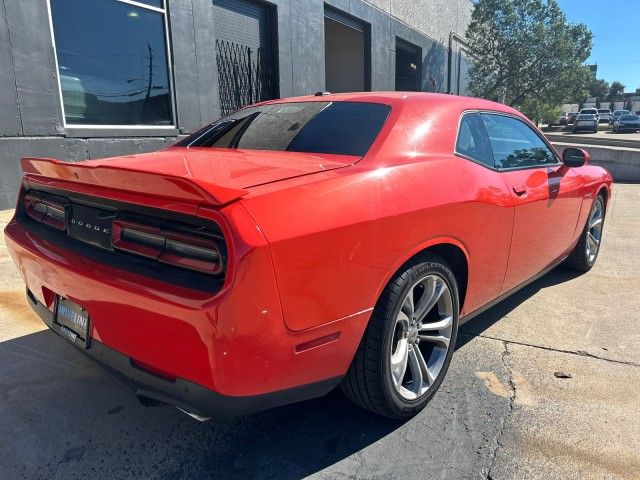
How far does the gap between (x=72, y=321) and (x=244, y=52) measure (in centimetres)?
917

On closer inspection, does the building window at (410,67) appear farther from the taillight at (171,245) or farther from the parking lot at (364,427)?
the taillight at (171,245)

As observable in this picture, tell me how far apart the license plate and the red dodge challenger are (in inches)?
0.5

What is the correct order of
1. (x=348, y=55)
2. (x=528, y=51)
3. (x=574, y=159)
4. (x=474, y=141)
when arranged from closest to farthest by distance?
1. (x=474, y=141)
2. (x=574, y=159)
3. (x=348, y=55)
4. (x=528, y=51)

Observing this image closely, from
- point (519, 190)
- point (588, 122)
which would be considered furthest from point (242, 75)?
point (588, 122)

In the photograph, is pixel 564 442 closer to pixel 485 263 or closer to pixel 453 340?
pixel 453 340

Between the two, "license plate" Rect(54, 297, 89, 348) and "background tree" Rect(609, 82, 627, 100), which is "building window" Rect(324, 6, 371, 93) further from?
"background tree" Rect(609, 82, 627, 100)

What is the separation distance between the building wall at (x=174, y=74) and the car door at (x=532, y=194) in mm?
5847

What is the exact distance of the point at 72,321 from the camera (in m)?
2.27

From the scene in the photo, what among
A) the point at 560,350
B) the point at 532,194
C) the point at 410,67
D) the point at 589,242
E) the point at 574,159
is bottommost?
the point at 560,350

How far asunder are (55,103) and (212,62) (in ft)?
10.6

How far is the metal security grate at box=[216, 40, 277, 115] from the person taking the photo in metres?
9.91

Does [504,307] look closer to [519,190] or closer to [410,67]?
[519,190]

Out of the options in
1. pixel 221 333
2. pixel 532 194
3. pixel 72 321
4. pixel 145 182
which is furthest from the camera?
pixel 532 194

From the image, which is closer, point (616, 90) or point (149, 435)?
point (149, 435)
